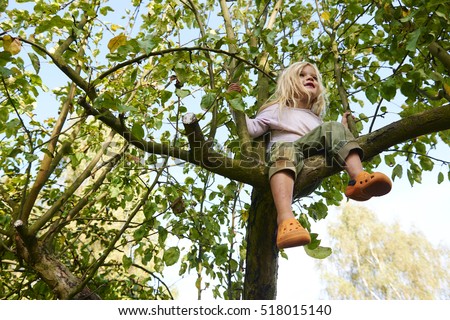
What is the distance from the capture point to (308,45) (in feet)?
13.4

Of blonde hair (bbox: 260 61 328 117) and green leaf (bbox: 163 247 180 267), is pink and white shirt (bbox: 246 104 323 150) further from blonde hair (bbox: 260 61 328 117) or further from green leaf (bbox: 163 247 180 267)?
green leaf (bbox: 163 247 180 267)

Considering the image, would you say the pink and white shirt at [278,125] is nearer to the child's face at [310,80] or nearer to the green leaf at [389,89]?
the child's face at [310,80]

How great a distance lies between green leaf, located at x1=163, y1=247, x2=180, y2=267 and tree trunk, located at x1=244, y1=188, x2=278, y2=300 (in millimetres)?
480

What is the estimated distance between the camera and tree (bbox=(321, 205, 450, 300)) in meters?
18.2

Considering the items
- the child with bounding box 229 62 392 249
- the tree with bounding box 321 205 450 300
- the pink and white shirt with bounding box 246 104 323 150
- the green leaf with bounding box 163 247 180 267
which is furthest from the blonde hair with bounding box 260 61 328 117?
the tree with bounding box 321 205 450 300

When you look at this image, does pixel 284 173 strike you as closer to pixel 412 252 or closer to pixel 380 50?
pixel 380 50

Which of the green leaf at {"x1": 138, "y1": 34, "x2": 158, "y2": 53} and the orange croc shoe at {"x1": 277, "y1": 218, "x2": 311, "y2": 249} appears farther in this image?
the orange croc shoe at {"x1": 277, "y1": 218, "x2": 311, "y2": 249}

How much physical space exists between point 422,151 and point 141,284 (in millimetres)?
2747

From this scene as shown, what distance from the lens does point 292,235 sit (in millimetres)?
2209

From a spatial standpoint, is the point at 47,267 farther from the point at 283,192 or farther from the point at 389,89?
the point at 389,89

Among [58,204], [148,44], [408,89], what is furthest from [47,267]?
[408,89]

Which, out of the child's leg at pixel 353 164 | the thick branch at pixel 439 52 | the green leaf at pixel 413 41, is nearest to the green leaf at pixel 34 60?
the child's leg at pixel 353 164

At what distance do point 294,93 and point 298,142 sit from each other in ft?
2.20

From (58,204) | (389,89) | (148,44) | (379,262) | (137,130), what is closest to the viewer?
(148,44)
